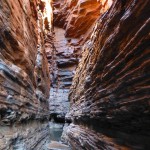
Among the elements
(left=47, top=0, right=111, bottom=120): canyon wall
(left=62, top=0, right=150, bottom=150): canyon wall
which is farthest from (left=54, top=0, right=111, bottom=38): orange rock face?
(left=62, top=0, right=150, bottom=150): canyon wall

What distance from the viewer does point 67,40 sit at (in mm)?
17688

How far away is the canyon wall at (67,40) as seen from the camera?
52.3 ft

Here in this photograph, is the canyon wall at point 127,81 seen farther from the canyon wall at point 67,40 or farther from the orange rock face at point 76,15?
the orange rock face at point 76,15

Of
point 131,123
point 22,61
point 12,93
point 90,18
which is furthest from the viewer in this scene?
point 90,18

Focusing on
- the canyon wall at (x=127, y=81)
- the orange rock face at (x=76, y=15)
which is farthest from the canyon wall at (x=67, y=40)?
the canyon wall at (x=127, y=81)

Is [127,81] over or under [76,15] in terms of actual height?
under

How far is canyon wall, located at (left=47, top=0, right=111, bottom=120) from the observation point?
15938 millimetres

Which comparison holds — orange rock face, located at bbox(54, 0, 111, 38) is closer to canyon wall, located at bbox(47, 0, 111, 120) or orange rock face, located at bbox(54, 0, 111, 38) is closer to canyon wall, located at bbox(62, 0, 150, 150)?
canyon wall, located at bbox(47, 0, 111, 120)

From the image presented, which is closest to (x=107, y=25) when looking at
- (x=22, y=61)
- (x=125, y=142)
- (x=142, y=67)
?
(x=142, y=67)

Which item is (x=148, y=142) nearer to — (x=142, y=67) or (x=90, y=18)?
(x=142, y=67)

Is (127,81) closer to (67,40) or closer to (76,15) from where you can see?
(76,15)

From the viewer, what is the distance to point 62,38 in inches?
707

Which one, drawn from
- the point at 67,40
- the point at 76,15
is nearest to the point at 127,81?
the point at 76,15

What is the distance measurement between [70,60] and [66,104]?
396cm
